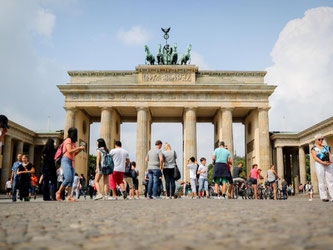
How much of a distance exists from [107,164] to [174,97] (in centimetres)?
2835

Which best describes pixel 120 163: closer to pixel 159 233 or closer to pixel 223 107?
pixel 159 233

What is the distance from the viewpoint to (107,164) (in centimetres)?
1216

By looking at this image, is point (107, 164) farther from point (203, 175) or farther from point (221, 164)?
point (203, 175)

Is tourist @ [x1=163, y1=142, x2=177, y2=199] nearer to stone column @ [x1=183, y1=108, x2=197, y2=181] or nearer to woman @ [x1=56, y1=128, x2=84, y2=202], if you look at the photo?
woman @ [x1=56, y1=128, x2=84, y2=202]

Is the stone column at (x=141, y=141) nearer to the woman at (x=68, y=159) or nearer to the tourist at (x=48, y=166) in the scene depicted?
the tourist at (x=48, y=166)

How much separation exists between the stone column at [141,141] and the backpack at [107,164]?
85.9 ft

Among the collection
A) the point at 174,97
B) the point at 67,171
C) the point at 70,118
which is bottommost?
the point at 67,171

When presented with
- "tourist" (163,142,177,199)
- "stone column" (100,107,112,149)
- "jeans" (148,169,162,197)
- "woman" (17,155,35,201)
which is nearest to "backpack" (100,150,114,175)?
"jeans" (148,169,162,197)

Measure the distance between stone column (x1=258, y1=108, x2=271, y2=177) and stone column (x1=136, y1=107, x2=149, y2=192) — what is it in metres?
12.8

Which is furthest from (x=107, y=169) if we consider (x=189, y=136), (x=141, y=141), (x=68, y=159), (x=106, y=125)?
(x=106, y=125)

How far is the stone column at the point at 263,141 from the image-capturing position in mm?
38875

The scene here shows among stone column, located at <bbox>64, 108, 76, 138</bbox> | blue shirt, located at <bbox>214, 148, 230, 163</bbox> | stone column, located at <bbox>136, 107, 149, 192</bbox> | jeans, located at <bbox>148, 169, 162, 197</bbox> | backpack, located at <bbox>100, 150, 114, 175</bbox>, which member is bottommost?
jeans, located at <bbox>148, 169, 162, 197</bbox>

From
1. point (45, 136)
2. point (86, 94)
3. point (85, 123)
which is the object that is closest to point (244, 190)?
point (86, 94)

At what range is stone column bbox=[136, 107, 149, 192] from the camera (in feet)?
126
